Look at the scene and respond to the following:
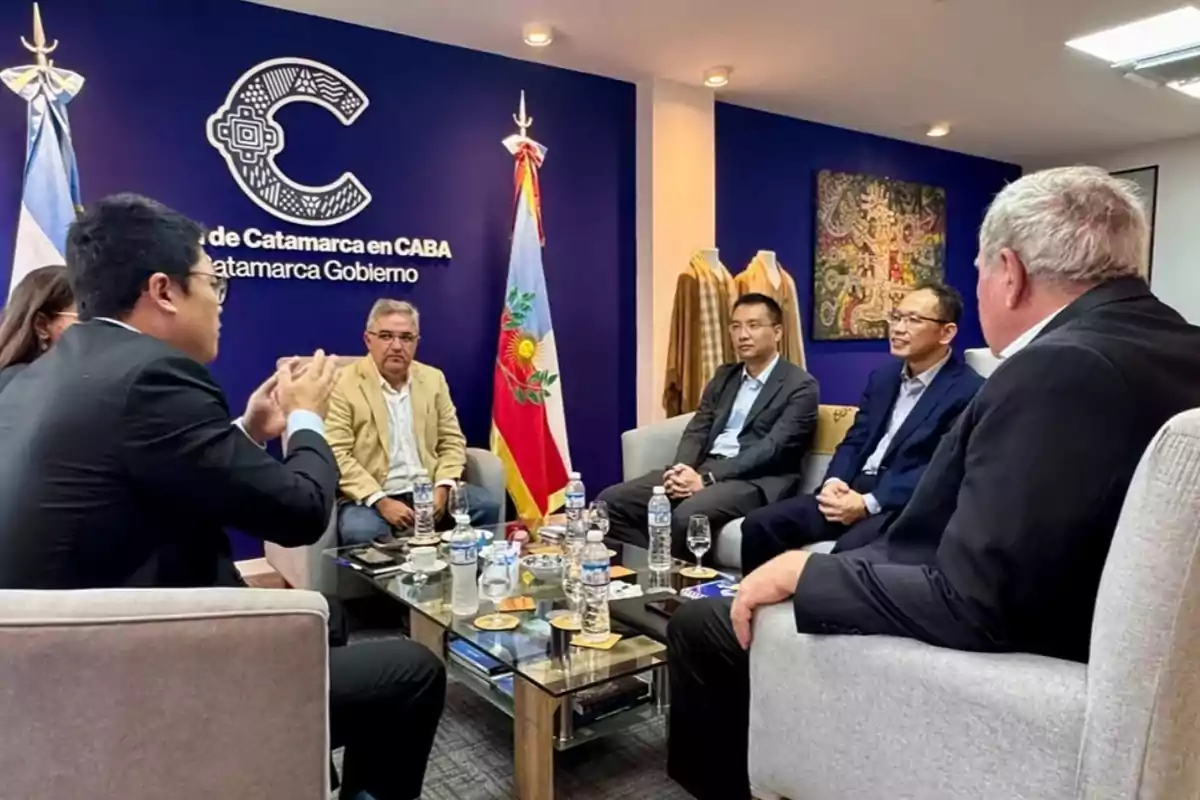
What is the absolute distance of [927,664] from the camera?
1131 millimetres

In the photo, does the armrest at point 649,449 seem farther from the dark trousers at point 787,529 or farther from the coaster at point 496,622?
the coaster at point 496,622

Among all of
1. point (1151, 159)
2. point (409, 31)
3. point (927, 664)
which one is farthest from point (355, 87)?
point (1151, 159)

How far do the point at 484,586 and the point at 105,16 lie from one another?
8.80 ft

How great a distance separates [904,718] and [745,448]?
2111 mm

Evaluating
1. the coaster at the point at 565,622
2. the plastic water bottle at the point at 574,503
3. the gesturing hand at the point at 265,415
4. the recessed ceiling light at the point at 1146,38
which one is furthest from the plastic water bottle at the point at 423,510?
the recessed ceiling light at the point at 1146,38

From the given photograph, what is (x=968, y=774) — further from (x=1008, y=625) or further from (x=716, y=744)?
(x=716, y=744)

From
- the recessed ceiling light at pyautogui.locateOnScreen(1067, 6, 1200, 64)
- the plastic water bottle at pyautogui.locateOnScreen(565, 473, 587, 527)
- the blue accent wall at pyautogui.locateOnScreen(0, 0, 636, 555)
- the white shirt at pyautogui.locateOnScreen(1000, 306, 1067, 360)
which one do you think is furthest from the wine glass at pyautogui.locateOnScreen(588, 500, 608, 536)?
the recessed ceiling light at pyautogui.locateOnScreen(1067, 6, 1200, 64)

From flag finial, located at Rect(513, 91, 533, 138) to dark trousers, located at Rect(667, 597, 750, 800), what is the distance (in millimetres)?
2860

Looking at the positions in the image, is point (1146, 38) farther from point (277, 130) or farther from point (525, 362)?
point (277, 130)

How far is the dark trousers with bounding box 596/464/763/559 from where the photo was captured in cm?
296

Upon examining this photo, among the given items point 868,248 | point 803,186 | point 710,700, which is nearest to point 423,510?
point 710,700

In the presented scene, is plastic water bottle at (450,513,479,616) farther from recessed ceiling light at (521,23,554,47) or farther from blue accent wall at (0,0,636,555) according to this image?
recessed ceiling light at (521,23,554,47)

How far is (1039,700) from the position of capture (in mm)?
1029

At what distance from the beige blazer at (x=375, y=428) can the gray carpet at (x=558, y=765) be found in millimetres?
1109
